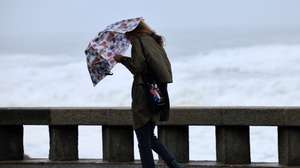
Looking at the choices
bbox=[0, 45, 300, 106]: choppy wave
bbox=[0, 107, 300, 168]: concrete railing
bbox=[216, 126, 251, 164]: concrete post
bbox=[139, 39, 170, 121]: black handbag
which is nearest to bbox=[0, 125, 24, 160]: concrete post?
bbox=[0, 107, 300, 168]: concrete railing

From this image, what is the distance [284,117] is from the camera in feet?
30.0

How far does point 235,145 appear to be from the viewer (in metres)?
9.42

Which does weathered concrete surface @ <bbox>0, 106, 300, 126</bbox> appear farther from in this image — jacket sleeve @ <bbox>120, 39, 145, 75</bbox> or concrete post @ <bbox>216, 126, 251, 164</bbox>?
jacket sleeve @ <bbox>120, 39, 145, 75</bbox>

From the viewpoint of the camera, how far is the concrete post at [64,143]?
387 inches

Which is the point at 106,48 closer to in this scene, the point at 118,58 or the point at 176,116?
the point at 118,58

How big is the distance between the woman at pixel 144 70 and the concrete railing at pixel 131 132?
43.0 inches

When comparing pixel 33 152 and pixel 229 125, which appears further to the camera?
pixel 33 152

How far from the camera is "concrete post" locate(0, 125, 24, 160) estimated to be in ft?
32.7

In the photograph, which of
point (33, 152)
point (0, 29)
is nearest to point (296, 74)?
point (33, 152)

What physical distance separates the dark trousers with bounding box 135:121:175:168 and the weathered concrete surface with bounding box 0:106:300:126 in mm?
898

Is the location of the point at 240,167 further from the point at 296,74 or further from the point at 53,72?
the point at 53,72

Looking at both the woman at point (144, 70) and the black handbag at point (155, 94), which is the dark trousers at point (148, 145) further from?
the black handbag at point (155, 94)

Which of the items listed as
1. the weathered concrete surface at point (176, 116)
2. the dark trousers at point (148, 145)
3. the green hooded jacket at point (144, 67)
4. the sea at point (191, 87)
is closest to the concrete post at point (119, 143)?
the weathered concrete surface at point (176, 116)

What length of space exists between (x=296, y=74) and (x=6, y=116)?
31314 mm
